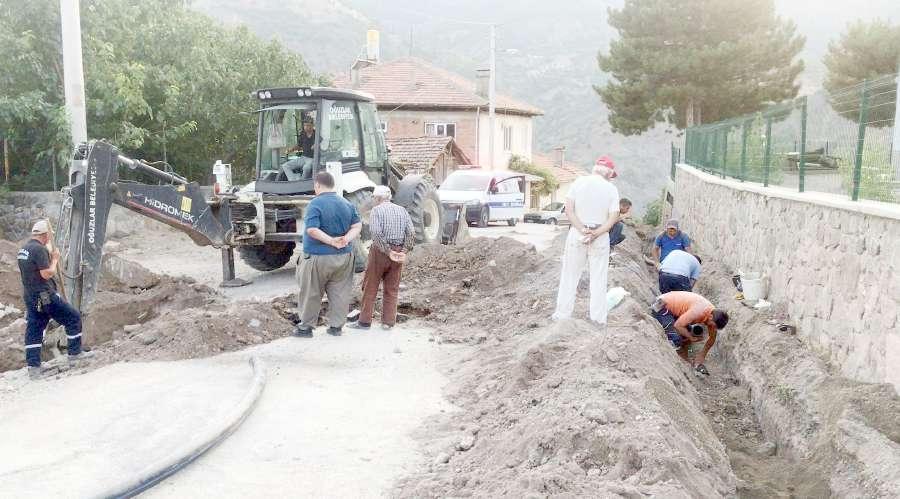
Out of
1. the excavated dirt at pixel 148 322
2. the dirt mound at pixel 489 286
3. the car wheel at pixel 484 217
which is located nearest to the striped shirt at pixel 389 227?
the dirt mound at pixel 489 286

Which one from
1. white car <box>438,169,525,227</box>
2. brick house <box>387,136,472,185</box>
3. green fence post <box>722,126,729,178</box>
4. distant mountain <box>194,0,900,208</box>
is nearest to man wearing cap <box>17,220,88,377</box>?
green fence post <box>722,126,729,178</box>

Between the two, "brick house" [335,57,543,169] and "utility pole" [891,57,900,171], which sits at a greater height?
"brick house" [335,57,543,169]

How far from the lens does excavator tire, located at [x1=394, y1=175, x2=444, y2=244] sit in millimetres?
14156

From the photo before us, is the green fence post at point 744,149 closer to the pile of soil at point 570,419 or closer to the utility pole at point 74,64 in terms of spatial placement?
the pile of soil at point 570,419

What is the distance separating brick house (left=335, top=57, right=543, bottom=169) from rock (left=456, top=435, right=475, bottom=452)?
34.0m

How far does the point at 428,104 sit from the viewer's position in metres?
40.4

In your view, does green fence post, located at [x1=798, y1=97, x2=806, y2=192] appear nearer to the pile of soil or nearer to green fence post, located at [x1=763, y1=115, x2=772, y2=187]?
green fence post, located at [x1=763, y1=115, x2=772, y2=187]

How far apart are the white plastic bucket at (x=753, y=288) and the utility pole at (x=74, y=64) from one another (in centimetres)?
1003

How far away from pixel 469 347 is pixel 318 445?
330 centimetres

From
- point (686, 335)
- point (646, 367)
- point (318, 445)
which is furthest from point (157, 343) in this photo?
point (686, 335)

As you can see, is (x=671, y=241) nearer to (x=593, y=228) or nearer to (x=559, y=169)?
(x=593, y=228)

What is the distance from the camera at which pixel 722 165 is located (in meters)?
15.7

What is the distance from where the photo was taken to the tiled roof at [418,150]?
3086cm

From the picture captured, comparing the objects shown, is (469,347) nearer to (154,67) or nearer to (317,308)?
(317,308)
